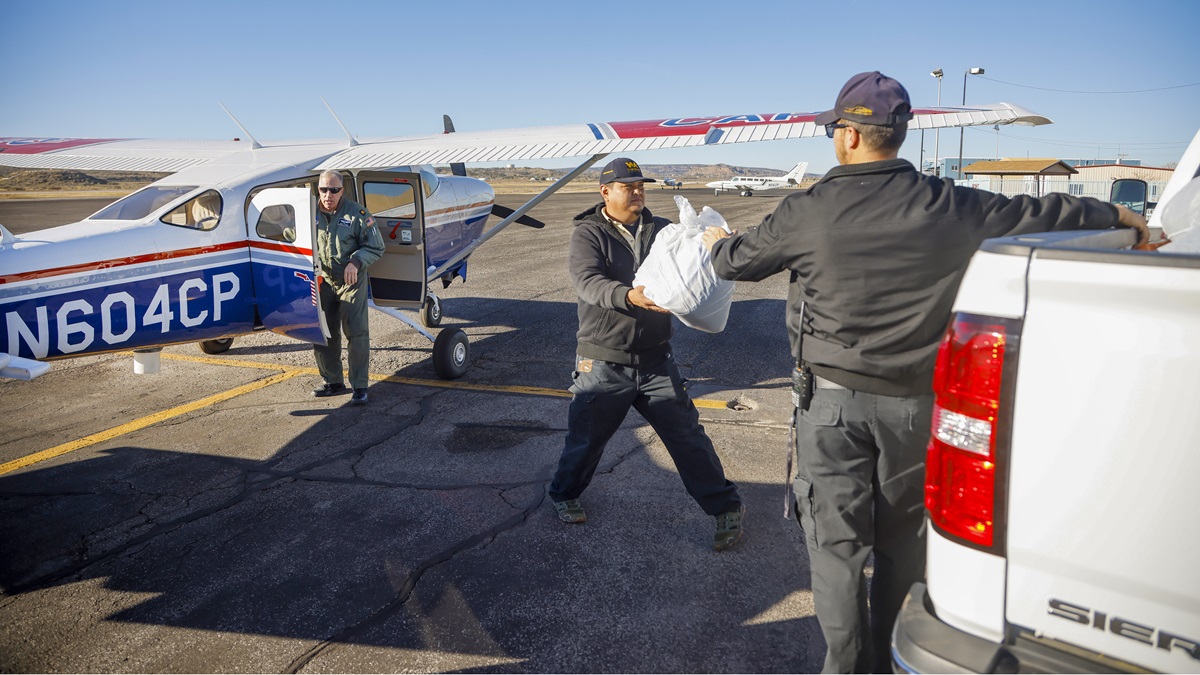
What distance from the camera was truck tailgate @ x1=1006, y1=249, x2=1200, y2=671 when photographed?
1.38 m

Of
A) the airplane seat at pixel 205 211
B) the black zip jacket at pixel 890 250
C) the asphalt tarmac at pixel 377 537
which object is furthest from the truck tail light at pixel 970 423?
the airplane seat at pixel 205 211

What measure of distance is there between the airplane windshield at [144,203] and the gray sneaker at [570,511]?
13.9ft

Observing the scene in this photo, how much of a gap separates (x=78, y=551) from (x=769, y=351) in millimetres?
5877

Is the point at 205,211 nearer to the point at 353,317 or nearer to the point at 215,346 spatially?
the point at 353,317

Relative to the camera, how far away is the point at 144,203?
612 cm

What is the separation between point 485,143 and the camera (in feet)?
26.1

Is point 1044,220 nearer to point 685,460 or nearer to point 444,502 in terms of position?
point 685,460

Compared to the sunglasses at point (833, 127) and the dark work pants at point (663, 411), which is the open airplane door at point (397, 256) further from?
the sunglasses at point (833, 127)

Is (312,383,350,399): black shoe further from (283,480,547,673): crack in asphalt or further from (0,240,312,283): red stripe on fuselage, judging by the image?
(283,480,547,673): crack in asphalt

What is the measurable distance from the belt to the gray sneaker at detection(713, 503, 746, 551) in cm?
149

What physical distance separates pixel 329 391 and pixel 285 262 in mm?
1134

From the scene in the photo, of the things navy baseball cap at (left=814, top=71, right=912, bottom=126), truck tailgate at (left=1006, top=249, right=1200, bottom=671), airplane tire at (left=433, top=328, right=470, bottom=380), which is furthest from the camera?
airplane tire at (left=433, top=328, right=470, bottom=380)

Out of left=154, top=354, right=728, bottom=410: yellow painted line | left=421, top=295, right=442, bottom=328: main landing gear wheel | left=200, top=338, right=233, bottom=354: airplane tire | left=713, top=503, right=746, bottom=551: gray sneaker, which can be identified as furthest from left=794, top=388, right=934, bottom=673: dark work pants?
left=200, top=338, right=233, bottom=354: airplane tire

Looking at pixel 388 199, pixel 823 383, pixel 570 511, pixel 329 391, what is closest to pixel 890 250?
pixel 823 383
